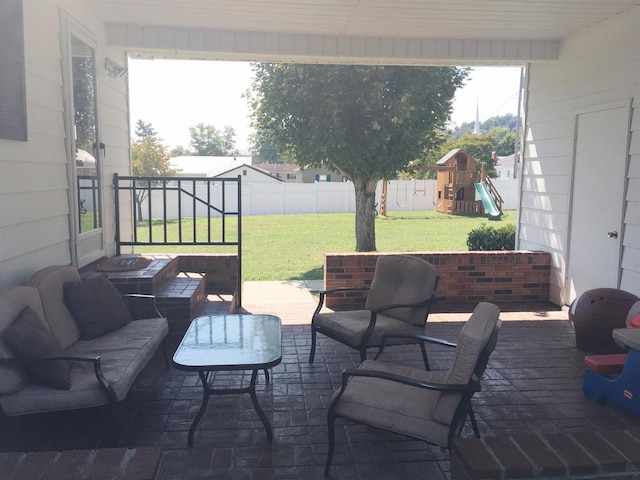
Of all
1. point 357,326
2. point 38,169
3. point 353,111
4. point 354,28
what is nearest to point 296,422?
point 357,326

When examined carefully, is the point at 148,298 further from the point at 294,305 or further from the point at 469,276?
the point at 469,276

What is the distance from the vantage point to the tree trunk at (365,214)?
10352mm

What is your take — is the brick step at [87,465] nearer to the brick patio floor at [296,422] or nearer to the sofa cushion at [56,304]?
the brick patio floor at [296,422]

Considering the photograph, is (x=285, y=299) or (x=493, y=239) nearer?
(x=285, y=299)

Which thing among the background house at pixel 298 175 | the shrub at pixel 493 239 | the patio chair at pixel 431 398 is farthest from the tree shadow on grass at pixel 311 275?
the background house at pixel 298 175

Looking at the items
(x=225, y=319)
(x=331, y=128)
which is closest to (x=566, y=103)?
(x=331, y=128)

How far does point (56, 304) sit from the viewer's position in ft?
12.1

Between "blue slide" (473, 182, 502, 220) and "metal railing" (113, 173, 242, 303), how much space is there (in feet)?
31.5

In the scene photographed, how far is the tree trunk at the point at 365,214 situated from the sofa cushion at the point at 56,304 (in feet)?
23.1

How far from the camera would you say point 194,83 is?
60000mm

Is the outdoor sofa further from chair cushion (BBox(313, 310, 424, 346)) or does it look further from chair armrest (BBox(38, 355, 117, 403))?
chair cushion (BBox(313, 310, 424, 346))

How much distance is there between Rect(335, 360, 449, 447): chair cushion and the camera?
107 inches

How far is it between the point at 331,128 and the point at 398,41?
282 centimetres

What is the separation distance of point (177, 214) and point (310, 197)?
22.7ft
